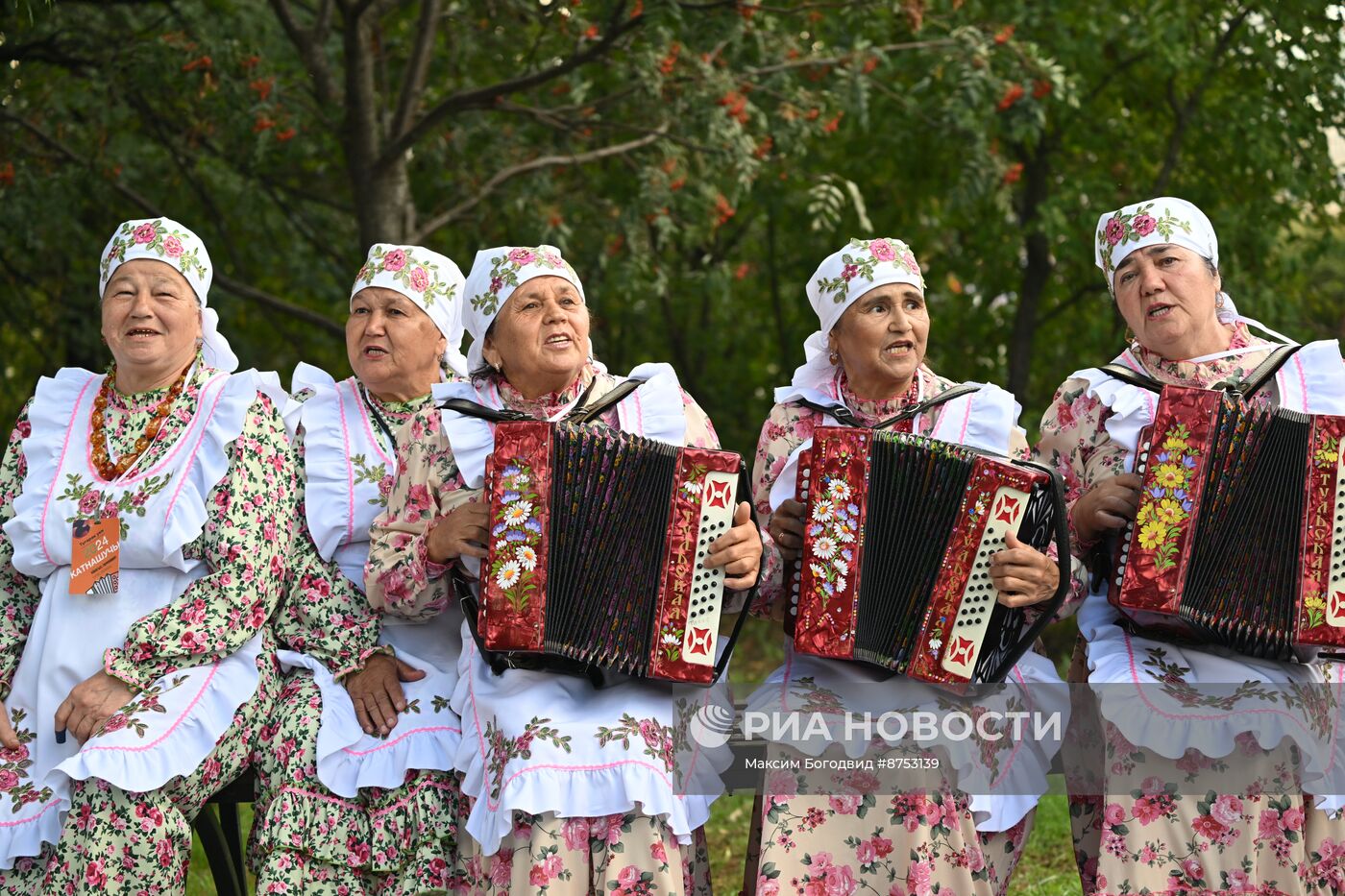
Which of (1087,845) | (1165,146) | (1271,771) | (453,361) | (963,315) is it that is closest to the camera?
(1271,771)

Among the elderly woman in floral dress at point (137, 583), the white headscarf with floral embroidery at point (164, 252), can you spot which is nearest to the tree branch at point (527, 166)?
the white headscarf with floral embroidery at point (164, 252)

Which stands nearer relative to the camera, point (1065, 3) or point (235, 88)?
point (235, 88)

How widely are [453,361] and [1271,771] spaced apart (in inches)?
101

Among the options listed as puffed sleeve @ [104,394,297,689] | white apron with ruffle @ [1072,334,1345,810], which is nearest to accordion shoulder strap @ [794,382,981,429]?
white apron with ruffle @ [1072,334,1345,810]

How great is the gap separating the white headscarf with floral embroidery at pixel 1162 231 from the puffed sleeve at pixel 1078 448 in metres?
0.35

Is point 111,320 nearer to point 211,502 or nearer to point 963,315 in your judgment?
point 211,502

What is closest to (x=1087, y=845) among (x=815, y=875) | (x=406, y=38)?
Answer: (x=815, y=875)

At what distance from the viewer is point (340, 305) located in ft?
30.5

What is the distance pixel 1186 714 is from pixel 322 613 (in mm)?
2344

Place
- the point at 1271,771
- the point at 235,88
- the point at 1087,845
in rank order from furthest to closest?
the point at 235,88 < the point at 1087,845 < the point at 1271,771

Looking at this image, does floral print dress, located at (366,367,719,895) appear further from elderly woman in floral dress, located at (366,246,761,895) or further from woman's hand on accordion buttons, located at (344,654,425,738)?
woman's hand on accordion buttons, located at (344,654,425,738)

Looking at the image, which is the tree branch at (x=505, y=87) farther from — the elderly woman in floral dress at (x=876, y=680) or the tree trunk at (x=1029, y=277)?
the tree trunk at (x=1029, y=277)

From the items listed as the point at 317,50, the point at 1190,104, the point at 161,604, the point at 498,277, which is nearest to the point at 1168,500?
the point at 498,277

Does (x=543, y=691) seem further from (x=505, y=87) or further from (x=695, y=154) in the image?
(x=695, y=154)
